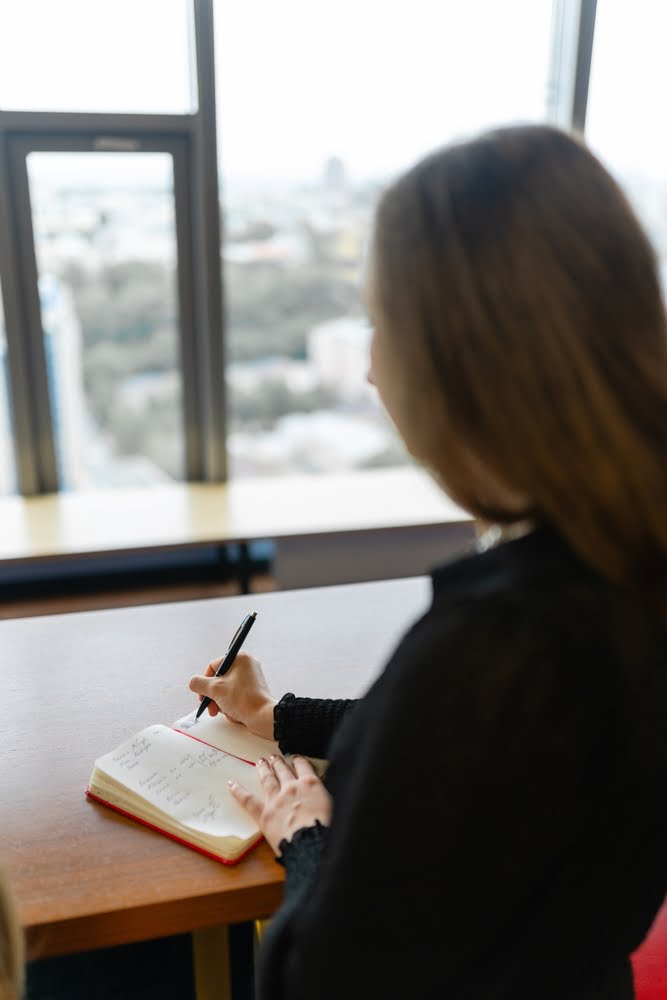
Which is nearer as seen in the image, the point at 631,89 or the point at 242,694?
the point at 242,694

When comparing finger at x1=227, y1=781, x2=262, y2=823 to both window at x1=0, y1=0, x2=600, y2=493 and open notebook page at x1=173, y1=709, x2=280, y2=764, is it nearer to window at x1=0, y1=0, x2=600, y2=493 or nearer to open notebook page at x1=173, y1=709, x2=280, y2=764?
open notebook page at x1=173, y1=709, x2=280, y2=764

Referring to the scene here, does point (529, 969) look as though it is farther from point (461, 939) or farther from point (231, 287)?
point (231, 287)

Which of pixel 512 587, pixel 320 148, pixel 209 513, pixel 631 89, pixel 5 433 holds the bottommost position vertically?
pixel 209 513

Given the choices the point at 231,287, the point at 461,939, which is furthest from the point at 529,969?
the point at 231,287

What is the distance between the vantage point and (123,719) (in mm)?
1132

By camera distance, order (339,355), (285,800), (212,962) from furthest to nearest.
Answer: (339,355) < (212,962) < (285,800)

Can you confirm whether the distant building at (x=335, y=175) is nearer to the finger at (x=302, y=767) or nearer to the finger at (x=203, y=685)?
the finger at (x=203, y=685)

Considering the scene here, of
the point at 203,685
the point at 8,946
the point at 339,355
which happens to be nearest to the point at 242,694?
the point at 203,685

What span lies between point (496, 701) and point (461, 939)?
0.63 feet

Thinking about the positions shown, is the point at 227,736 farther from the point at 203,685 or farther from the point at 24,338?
the point at 24,338

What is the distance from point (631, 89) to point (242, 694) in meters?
2.94

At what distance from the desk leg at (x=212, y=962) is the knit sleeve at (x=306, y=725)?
0.24m

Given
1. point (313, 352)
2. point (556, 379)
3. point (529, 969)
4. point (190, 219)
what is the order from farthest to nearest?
point (313, 352) → point (190, 219) → point (529, 969) → point (556, 379)

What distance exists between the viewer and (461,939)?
1.98 ft
